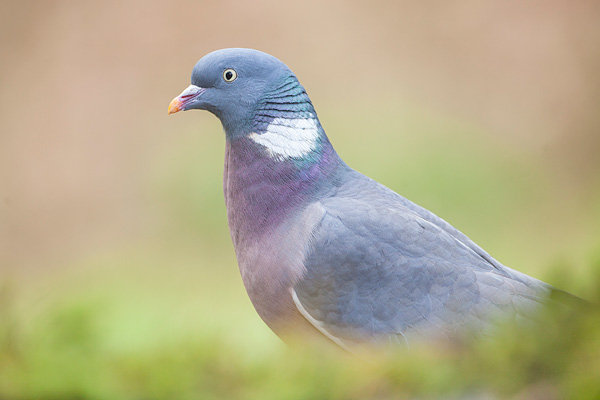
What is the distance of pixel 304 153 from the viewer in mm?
1948

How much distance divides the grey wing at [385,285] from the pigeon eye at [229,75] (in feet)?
1.51

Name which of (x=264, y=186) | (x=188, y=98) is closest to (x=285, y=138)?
(x=264, y=186)

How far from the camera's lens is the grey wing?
1.78m

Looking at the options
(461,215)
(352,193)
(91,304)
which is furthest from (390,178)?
(91,304)

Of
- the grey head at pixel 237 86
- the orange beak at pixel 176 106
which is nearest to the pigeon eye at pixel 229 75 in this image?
the grey head at pixel 237 86

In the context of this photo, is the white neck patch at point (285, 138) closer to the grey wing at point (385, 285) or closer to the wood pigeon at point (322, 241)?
the wood pigeon at point (322, 241)

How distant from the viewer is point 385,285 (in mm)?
1821

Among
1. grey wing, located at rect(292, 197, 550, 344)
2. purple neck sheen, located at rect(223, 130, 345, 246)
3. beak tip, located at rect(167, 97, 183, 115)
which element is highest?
beak tip, located at rect(167, 97, 183, 115)

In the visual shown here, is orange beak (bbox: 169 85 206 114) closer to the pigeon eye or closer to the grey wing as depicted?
the pigeon eye

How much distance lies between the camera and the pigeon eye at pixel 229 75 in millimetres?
1952

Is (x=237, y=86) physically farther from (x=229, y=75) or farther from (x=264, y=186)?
(x=264, y=186)

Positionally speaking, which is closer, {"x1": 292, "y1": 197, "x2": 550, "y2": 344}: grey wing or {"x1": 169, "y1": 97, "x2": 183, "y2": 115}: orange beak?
{"x1": 292, "y1": 197, "x2": 550, "y2": 344}: grey wing

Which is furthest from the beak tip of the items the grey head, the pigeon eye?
the pigeon eye

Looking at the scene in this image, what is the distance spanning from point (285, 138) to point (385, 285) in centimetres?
50
